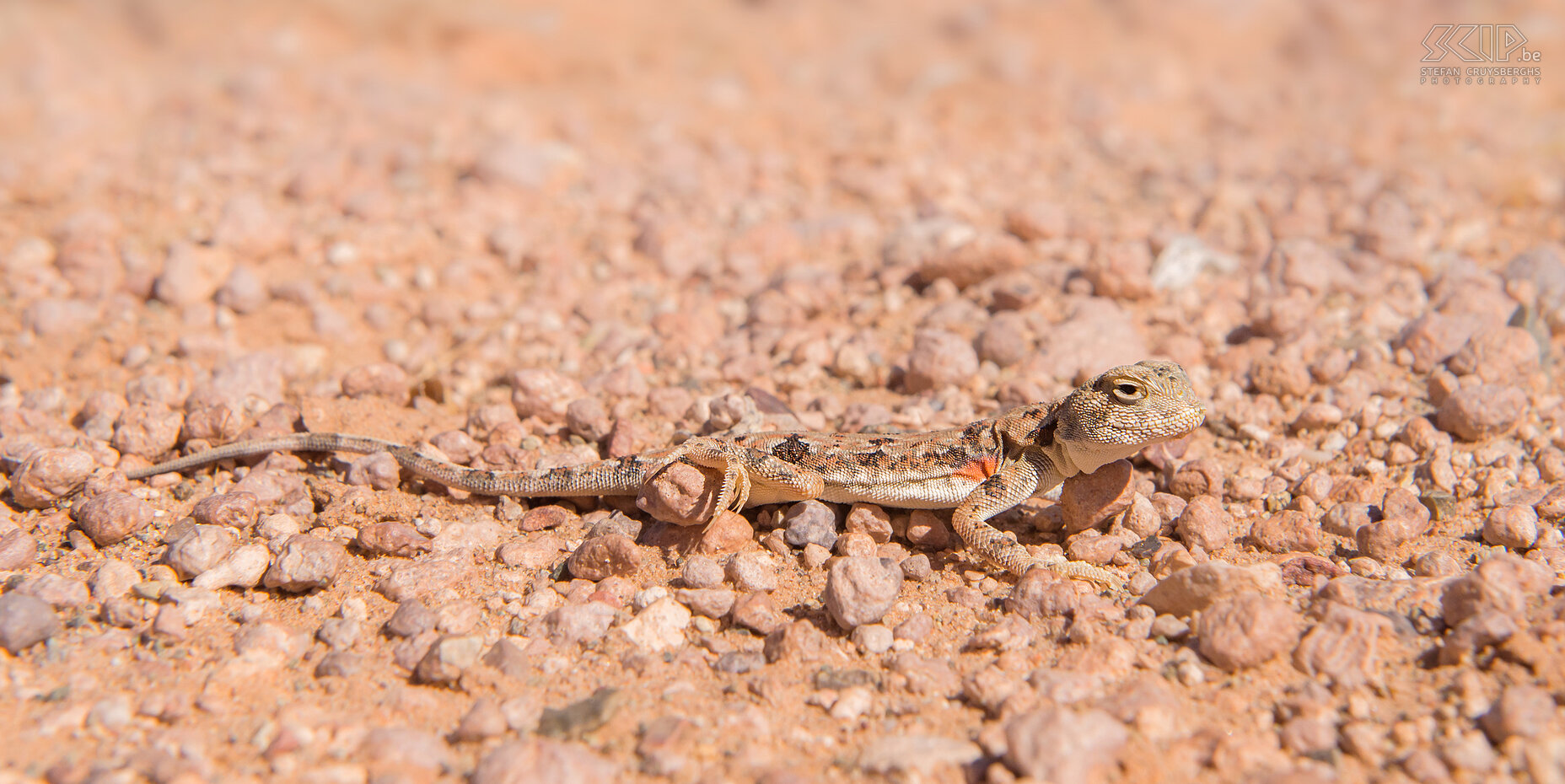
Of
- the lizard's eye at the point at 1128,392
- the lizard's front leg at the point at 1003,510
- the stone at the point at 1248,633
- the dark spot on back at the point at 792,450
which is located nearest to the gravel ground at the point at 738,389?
the stone at the point at 1248,633

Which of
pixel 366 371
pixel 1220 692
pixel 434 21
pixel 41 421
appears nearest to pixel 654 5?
pixel 434 21

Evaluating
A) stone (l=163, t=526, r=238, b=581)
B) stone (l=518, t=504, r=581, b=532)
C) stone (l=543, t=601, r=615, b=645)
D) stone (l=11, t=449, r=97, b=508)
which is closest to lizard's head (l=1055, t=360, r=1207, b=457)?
stone (l=543, t=601, r=615, b=645)

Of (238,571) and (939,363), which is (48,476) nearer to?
(238,571)

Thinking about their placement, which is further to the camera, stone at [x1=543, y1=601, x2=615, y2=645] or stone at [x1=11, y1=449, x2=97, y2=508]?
stone at [x1=11, y1=449, x2=97, y2=508]

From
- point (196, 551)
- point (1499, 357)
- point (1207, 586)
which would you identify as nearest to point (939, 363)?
point (1207, 586)

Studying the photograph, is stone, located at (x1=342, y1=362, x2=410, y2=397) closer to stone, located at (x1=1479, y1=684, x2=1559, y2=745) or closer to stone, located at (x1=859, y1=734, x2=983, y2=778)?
stone, located at (x1=859, y1=734, x2=983, y2=778)

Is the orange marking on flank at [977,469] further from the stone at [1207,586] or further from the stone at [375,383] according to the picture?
the stone at [375,383]
